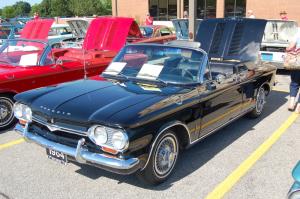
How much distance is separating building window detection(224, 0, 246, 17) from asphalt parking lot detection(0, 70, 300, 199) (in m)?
22.0

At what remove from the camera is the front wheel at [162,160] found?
3934mm

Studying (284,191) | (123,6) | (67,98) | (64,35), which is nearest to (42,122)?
(67,98)

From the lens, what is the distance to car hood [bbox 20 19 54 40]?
827cm

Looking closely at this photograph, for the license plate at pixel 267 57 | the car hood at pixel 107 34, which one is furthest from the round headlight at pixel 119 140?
the license plate at pixel 267 57

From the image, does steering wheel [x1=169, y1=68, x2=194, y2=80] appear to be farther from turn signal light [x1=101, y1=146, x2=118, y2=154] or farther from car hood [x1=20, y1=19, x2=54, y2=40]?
car hood [x1=20, y1=19, x2=54, y2=40]

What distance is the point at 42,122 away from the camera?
411cm

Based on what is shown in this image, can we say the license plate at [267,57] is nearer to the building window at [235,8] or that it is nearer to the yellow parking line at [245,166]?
the yellow parking line at [245,166]

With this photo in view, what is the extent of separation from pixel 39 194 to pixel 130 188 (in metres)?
0.98

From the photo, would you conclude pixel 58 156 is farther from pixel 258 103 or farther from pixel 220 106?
pixel 258 103

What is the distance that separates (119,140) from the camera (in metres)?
3.58

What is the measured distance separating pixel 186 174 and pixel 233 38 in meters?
3.34

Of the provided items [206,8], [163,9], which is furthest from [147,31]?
[163,9]

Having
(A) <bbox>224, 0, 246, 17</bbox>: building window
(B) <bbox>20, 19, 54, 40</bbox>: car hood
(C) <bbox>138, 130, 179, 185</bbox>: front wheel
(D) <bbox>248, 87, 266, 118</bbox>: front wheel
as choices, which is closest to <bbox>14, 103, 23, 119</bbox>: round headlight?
(C) <bbox>138, 130, 179, 185</bbox>: front wheel

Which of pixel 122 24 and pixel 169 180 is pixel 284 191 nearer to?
pixel 169 180
